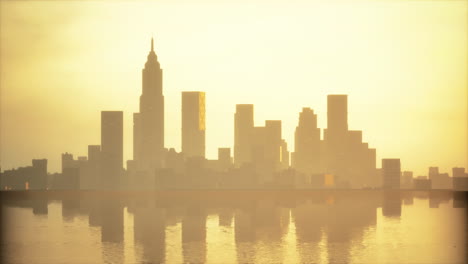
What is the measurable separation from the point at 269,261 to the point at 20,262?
1876 inches

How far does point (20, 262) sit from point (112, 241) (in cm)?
4920

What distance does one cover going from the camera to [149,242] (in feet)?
601

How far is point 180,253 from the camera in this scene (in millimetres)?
154250

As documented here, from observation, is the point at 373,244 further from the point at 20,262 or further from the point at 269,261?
the point at 20,262

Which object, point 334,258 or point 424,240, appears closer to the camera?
point 334,258

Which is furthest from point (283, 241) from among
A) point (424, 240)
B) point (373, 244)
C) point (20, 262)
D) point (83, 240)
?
point (20, 262)

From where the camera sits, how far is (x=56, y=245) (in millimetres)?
180750

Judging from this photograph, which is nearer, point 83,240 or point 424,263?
point 424,263

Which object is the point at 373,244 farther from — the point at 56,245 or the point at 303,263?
the point at 56,245

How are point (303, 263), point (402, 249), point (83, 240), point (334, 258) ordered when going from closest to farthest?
point (303, 263) → point (334, 258) → point (402, 249) → point (83, 240)

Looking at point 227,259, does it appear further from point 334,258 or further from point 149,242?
point 149,242

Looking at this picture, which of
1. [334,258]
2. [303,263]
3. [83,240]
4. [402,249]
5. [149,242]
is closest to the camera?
[303,263]

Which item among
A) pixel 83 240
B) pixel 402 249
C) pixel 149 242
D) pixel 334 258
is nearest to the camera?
pixel 334 258

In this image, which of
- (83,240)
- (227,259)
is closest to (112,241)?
(83,240)
